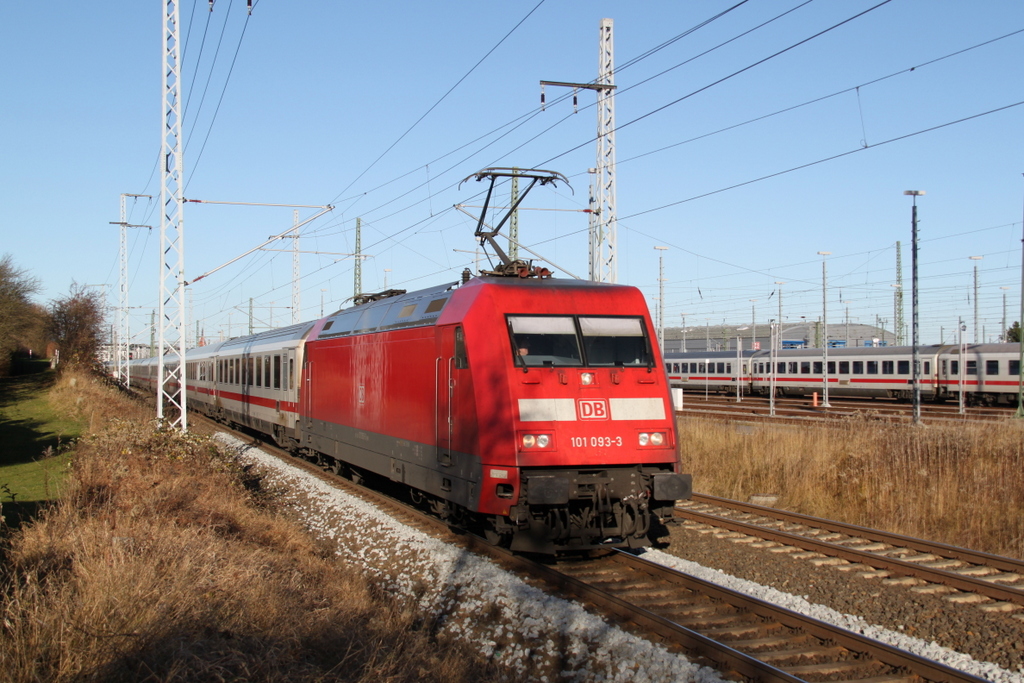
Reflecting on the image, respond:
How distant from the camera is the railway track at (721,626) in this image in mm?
5863

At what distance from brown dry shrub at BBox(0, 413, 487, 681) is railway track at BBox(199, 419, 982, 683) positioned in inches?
61.9

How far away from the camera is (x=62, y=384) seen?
3566 centimetres

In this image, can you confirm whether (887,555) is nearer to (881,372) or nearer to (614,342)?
(614,342)

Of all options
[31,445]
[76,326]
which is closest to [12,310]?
[76,326]

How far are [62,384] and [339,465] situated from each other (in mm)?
25786

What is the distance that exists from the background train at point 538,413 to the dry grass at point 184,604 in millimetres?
1658

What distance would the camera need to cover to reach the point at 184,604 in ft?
19.5

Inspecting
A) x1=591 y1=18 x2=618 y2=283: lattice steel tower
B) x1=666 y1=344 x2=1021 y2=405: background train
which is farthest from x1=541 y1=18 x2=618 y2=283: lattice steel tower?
x1=666 y1=344 x2=1021 y2=405: background train

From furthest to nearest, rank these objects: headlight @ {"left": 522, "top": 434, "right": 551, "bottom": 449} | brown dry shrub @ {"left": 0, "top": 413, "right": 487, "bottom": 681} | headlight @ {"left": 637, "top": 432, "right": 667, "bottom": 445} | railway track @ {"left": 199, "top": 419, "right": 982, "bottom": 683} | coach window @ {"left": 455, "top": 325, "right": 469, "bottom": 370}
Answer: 1. coach window @ {"left": 455, "top": 325, "right": 469, "bottom": 370}
2. headlight @ {"left": 637, "top": 432, "right": 667, "bottom": 445}
3. headlight @ {"left": 522, "top": 434, "right": 551, "bottom": 449}
4. railway track @ {"left": 199, "top": 419, "right": 982, "bottom": 683}
5. brown dry shrub @ {"left": 0, "top": 413, "right": 487, "bottom": 681}

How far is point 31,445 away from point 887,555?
17.3m

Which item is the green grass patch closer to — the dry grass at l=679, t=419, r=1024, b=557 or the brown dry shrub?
the brown dry shrub

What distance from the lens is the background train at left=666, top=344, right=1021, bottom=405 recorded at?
113ft

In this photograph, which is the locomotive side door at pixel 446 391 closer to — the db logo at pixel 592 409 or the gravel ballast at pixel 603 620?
the gravel ballast at pixel 603 620

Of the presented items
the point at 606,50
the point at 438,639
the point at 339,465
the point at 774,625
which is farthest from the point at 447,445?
the point at 606,50
